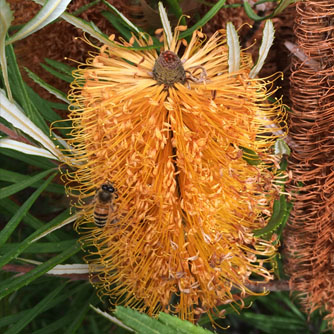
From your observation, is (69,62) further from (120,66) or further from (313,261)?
(313,261)

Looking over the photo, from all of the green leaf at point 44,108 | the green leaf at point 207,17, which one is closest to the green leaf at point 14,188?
the green leaf at point 44,108

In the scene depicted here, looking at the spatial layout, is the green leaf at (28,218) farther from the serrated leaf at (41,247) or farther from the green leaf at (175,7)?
the green leaf at (175,7)

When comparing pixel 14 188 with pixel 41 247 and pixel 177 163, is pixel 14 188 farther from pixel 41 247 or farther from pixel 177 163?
pixel 177 163

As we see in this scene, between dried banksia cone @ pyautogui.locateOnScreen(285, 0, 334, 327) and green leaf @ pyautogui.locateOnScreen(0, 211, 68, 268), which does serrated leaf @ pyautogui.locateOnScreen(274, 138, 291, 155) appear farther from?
green leaf @ pyautogui.locateOnScreen(0, 211, 68, 268)

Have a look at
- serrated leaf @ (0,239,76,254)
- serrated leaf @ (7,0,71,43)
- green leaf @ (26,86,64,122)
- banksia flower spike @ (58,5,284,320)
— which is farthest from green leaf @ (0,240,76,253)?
serrated leaf @ (7,0,71,43)

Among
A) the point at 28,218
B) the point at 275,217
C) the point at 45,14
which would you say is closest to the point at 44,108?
the point at 28,218
